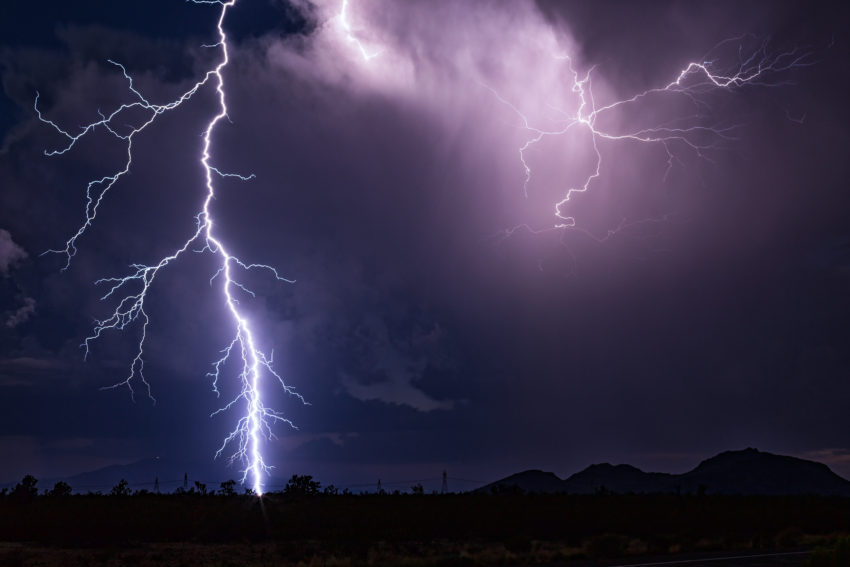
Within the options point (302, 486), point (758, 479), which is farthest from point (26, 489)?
point (758, 479)

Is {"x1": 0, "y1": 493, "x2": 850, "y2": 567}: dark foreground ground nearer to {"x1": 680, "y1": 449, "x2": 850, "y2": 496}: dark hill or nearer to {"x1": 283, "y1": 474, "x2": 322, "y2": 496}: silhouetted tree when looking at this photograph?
{"x1": 283, "y1": 474, "x2": 322, "y2": 496}: silhouetted tree

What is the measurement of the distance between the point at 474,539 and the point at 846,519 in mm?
→ 18875

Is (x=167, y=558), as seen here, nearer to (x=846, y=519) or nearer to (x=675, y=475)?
(x=846, y=519)

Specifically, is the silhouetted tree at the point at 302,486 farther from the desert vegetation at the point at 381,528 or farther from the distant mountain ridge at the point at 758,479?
the distant mountain ridge at the point at 758,479

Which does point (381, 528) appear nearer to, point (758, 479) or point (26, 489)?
point (26, 489)

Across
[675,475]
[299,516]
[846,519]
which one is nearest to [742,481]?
[675,475]

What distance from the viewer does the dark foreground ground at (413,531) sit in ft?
69.6

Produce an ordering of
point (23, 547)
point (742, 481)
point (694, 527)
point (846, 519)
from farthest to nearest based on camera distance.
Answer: point (742, 481)
point (846, 519)
point (694, 527)
point (23, 547)

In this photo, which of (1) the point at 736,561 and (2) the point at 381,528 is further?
(2) the point at 381,528

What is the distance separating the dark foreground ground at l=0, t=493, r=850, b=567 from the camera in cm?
2120

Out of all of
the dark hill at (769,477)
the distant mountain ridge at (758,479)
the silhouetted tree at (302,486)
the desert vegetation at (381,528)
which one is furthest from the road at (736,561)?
the dark hill at (769,477)

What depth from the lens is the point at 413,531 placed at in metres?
28.6

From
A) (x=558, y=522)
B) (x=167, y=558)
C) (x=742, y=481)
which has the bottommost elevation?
(x=167, y=558)

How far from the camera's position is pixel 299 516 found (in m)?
32.8
